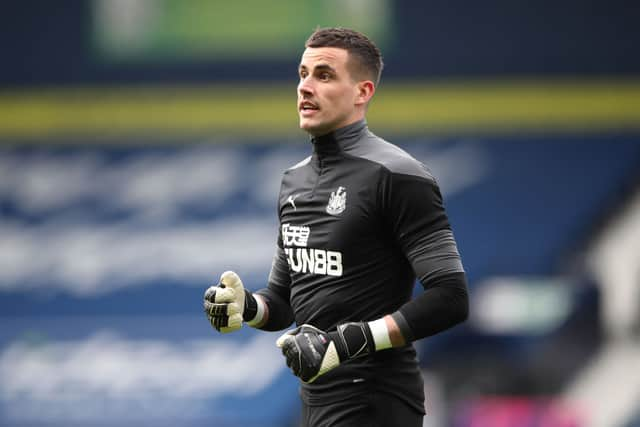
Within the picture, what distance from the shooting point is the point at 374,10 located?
995 centimetres

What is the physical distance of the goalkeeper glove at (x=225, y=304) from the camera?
3238 millimetres

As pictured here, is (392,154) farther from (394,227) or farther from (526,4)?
(526,4)

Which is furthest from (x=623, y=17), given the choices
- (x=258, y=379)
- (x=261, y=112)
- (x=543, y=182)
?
(x=258, y=379)

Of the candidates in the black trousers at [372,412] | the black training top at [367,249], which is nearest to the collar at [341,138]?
the black training top at [367,249]

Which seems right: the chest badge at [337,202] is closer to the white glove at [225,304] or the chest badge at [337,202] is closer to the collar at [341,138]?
Answer: the collar at [341,138]

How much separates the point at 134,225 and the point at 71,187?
70 centimetres

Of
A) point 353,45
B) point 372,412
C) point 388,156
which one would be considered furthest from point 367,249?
point 353,45

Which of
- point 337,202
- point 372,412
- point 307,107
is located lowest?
point 372,412

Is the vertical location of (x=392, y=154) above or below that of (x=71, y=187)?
above

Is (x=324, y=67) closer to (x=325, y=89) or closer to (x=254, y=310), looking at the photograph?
(x=325, y=89)

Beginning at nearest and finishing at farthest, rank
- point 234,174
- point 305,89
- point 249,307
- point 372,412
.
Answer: point 372,412, point 305,89, point 249,307, point 234,174

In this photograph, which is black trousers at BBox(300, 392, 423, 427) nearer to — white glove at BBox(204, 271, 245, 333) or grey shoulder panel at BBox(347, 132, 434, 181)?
white glove at BBox(204, 271, 245, 333)

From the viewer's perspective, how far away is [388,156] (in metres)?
3.13

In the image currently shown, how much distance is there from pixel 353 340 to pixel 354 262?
0.88 ft
